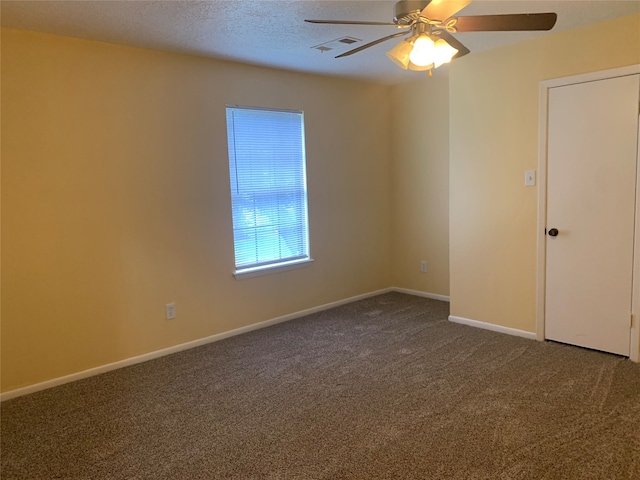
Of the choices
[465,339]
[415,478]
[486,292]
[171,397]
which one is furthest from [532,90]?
[171,397]

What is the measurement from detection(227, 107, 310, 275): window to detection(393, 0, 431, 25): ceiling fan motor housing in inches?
82.7

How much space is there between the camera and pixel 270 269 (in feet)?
14.0

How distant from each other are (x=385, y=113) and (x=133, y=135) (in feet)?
9.34

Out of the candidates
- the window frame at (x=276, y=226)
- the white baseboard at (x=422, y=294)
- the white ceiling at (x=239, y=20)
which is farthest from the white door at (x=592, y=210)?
the window frame at (x=276, y=226)

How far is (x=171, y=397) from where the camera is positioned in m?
2.94

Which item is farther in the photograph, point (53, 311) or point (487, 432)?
point (53, 311)

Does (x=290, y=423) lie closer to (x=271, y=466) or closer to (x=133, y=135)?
(x=271, y=466)

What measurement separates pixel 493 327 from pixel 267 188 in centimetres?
231

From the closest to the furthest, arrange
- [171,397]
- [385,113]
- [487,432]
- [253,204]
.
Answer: [487,432]
[171,397]
[253,204]
[385,113]

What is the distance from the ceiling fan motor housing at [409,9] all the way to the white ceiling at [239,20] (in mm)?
532

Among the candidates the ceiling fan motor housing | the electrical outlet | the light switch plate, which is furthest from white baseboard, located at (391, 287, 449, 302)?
the ceiling fan motor housing

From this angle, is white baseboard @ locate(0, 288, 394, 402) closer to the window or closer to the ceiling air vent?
the window

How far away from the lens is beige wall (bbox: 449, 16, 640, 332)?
11.3ft

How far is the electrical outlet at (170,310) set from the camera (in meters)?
3.67
